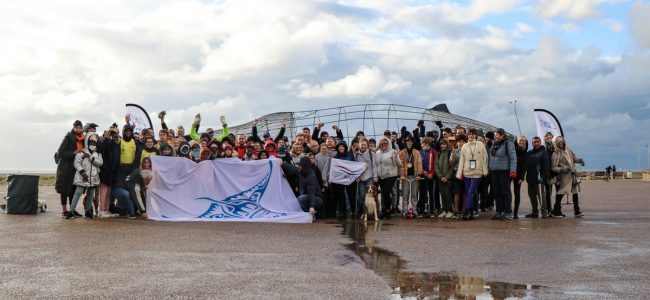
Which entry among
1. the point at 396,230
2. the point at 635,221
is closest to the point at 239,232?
the point at 396,230

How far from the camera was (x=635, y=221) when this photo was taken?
609 inches

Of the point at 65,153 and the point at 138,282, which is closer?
the point at 138,282

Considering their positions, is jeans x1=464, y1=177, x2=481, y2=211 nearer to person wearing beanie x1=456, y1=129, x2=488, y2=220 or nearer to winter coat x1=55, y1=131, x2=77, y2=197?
person wearing beanie x1=456, y1=129, x2=488, y2=220

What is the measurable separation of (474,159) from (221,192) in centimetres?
619

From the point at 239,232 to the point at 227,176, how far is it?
379 centimetres

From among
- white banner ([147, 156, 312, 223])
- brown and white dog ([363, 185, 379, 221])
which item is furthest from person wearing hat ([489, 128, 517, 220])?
white banner ([147, 156, 312, 223])

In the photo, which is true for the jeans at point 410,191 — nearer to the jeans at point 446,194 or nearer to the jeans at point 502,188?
the jeans at point 446,194

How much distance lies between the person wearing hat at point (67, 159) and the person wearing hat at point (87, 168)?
0.44ft

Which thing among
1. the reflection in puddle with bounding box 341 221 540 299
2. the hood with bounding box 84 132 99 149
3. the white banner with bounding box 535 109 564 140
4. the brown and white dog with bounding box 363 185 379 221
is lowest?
the reflection in puddle with bounding box 341 221 540 299

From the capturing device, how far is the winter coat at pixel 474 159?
15.4m

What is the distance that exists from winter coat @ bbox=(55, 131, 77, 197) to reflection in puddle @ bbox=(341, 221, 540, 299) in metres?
8.51

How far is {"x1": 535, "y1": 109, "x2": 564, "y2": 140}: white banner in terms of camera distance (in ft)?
77.4

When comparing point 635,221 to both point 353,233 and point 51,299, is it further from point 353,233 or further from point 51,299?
point 51,299

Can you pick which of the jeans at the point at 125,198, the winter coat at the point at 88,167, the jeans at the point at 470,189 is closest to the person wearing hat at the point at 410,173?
the jeans at the point at 470,189
